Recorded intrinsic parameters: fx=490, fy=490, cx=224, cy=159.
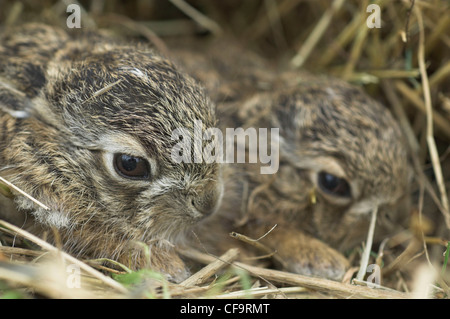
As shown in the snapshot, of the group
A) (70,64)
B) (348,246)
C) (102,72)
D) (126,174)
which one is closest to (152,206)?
(126,174)

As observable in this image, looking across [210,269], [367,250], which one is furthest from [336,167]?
[210,269]

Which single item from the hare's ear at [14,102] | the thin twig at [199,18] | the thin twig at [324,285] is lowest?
the thin twig at [324,285]

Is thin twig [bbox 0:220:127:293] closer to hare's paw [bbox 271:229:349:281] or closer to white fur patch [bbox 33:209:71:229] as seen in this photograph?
white fur patch [bbox 33:209:71:229]

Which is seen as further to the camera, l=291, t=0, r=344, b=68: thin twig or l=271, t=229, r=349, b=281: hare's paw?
l=291, t=0, r=344, b=68: thin twig

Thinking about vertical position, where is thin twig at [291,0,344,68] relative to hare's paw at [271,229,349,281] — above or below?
above

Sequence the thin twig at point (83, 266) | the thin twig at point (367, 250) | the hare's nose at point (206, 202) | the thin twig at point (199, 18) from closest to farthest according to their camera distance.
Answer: the thin twig at point (83, 266) → the hare's nose at point (206, 202) → the thin twig at point (367, 250) → the thin twig at point (199, 18)

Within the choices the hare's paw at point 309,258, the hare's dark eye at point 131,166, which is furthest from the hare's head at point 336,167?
the hare's dark eye at point 131,166

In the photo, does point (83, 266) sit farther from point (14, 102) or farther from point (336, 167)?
point (336, 167)

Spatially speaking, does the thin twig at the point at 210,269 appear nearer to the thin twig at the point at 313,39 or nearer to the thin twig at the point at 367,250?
the thin twig at the point at 367,250

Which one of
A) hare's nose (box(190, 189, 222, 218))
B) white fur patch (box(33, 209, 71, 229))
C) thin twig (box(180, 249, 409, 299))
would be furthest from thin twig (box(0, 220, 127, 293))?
thin twig (box(180, 249, 409, 299))
